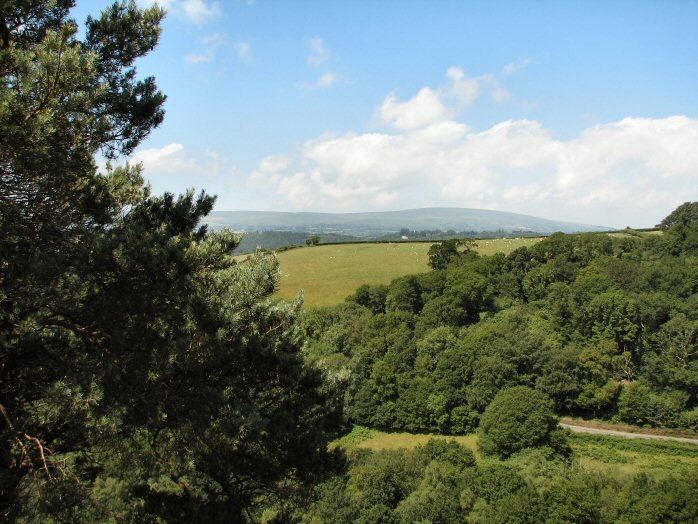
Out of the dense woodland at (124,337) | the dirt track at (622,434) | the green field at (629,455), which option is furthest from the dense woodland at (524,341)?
the dense woodland at (124,337)

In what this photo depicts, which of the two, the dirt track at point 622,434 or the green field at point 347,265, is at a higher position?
the green field at point 347,265

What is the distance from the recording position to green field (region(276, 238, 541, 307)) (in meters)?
61.4

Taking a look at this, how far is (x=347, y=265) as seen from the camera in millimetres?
73250

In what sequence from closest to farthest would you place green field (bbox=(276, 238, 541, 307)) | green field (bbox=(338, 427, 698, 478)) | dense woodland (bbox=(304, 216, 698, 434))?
green field (bbox=(338, 427, 698, 478)) → dense woodland (bbox=(304, 216, 698, 434)) → green field (bbox=(276, 238, 541, 307))

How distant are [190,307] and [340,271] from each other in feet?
208

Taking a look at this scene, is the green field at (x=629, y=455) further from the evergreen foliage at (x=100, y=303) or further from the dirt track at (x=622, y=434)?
the evergreen foliage at (x=100, y=303)

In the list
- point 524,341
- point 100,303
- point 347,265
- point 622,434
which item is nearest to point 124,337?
point 100,303

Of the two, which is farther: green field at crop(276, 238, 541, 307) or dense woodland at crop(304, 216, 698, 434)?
green field at crop(276, 238, 541, 307)

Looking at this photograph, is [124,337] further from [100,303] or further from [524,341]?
[524,341]

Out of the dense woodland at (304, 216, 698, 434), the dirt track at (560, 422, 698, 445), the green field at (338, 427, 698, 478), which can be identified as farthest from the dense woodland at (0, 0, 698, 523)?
the dense woodland at (304, 216, 698, 434)

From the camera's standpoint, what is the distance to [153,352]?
6.44m

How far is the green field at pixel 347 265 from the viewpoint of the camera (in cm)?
6144

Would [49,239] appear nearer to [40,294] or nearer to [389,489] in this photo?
[40,294]

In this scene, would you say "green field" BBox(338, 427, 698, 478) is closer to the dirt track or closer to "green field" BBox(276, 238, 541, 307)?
the dirt track
